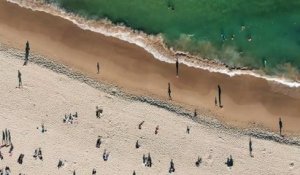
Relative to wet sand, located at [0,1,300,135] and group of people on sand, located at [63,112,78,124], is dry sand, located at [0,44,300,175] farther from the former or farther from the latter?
wet sand, located at [0,1,300,135]

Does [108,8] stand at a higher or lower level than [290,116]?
higher

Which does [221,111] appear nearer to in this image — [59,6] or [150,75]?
[150,75]

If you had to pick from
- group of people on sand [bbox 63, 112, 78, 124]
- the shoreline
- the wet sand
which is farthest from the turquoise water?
group of people on sand [bbox 63, 112, 78, 124]

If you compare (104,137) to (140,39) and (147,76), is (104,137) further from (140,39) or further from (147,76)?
(140,39)

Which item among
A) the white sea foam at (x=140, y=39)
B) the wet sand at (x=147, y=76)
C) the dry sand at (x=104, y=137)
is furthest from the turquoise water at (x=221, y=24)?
the dry sand at (x=104, y=137)

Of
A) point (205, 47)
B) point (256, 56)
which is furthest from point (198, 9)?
point (256, 56)

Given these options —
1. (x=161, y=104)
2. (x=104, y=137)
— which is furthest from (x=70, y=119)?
(x=161, y=104)
